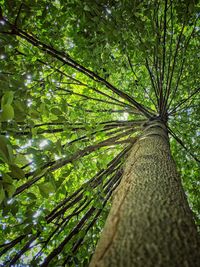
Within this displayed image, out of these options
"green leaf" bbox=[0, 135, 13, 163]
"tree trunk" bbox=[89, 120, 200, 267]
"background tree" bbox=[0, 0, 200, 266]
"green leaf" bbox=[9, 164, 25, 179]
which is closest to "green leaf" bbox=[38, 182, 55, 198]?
"background tree" bbox=[0, 0, 200, 266]

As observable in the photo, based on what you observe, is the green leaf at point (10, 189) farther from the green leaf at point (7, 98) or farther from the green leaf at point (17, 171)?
the green leaf at point (7, 98)

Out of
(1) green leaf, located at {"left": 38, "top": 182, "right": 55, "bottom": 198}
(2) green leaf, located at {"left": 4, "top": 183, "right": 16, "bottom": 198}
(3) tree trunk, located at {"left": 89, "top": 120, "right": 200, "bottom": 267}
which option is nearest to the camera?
(3) tree trunk, located at {"left": 89, "top": 120, "right": 200, "bottom": 267}

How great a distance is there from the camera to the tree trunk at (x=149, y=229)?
2.80 ft

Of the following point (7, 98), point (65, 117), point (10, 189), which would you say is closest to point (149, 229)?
point (10, 189)

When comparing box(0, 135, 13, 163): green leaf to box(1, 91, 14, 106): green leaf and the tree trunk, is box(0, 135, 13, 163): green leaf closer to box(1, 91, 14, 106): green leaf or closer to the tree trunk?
Answer: box(1, 91, 14, 106): green leaf

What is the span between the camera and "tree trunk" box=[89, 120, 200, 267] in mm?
852

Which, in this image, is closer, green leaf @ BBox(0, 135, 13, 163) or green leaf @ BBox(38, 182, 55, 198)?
green leaf @ BBox(0, 135, 13, 163)

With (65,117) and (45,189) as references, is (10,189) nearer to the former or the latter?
(45,189)

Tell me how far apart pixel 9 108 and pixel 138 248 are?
0.70 m

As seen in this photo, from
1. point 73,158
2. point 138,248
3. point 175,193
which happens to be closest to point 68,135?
point 73,158

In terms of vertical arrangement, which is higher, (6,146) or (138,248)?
(6,146)

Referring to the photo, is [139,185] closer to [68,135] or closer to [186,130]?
[68,135]

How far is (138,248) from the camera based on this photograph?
0.89m

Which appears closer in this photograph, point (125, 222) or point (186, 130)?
point (125, 222)
